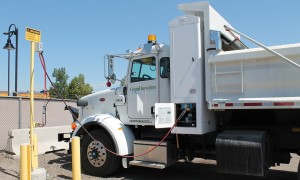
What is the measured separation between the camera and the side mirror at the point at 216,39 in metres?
6.06

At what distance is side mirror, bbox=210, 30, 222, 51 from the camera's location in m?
6.06

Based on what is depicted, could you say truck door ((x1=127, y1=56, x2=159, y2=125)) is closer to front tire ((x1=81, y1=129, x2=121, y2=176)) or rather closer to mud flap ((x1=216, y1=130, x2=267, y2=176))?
front tire ((x1=81, y1=129, x2=121, y2=176))

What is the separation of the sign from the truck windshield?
7.16ft

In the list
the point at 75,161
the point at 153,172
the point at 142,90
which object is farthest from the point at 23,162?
the point at 153,172

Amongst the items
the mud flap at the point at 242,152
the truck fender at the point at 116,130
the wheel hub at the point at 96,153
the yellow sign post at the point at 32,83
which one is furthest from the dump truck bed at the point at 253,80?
the yellow sign post at the point at 32,83

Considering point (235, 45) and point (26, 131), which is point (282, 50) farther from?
point (26, 131)

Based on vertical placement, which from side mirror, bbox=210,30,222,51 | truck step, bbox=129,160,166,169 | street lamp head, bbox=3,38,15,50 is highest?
street lamp head, bbox=3,38,15,50

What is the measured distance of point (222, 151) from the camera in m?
5.78

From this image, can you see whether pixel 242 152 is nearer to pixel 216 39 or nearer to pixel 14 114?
pixel 216 39

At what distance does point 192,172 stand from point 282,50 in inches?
156

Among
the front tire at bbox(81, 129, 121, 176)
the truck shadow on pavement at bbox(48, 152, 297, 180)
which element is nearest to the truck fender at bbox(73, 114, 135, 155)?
the front tire at bbox(81, 129, 121, 176)

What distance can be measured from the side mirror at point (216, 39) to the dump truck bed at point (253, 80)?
0.16 metres

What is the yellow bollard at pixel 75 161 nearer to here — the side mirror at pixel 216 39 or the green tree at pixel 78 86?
the side mirror at pixel 216 39

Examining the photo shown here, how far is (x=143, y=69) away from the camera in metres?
7.66
